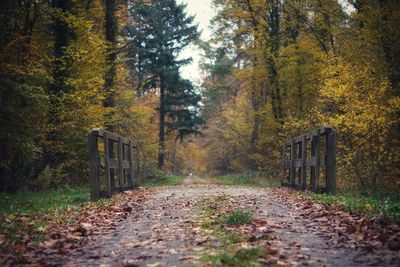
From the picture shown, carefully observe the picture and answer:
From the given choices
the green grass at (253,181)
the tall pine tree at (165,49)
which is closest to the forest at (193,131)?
the tall pine tree at (165,49)

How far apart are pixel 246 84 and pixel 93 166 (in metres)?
16.4

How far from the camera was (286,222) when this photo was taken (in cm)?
654

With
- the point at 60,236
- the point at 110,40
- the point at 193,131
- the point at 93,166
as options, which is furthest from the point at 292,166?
the point at 193,131

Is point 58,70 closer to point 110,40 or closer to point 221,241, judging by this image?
point 110,40

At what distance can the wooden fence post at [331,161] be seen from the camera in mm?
10555

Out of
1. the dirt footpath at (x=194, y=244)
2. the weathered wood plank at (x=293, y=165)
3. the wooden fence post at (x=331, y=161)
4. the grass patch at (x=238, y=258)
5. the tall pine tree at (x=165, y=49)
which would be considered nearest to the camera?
the grass patch at (x=238, y=258)

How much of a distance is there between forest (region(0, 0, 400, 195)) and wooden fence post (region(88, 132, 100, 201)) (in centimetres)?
137

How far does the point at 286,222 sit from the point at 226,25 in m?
20.0

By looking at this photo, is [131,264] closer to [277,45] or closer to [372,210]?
[372,210]

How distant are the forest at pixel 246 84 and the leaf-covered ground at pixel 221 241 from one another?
5009 mm

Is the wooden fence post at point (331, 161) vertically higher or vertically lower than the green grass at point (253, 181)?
higher

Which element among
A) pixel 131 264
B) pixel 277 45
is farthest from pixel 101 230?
pixel 277 45

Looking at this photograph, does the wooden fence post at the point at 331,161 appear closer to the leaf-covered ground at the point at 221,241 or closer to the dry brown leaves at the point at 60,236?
the leaf-covered ground at the point at 221,241

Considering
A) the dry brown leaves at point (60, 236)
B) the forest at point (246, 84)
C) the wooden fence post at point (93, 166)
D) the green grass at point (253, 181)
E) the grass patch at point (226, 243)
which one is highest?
the forest at point (246, 84)
